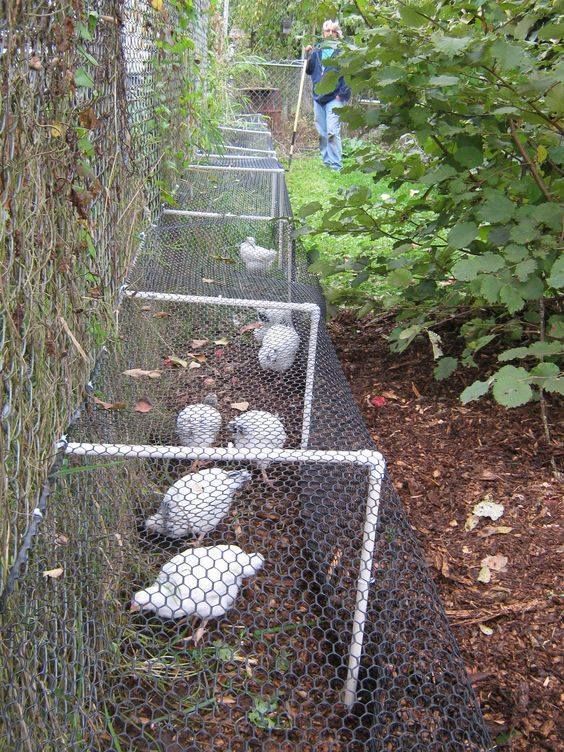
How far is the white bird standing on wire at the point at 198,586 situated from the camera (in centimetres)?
151

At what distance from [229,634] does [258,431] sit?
75 centimetres

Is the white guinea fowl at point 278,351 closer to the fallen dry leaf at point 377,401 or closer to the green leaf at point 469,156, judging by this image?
the fallen dry leaf at point 377,401

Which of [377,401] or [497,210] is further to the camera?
[377,401]

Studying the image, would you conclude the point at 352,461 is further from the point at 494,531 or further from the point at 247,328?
the point at 247,328

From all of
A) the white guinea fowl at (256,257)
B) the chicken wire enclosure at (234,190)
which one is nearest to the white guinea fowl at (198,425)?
the white guinea fowl at (256,257)

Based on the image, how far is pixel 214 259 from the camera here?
360 cm

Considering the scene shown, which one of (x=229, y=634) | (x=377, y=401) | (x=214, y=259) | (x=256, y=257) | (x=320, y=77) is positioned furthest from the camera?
(x=320, y=77)

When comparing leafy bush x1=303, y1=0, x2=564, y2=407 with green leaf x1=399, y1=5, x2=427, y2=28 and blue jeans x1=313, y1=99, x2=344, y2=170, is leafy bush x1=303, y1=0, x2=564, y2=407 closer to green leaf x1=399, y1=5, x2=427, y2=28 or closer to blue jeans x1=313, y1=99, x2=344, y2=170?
green leaf x1=399, y1=5, x2=427, y2=28

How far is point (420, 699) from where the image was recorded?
1.42 meters

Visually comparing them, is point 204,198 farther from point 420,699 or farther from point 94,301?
point 420,699

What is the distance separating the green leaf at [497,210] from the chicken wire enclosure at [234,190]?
1896 mm

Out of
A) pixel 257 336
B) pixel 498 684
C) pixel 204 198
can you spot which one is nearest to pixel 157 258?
pixel 257 336

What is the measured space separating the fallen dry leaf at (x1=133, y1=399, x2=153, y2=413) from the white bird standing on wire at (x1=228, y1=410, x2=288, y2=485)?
265 mm

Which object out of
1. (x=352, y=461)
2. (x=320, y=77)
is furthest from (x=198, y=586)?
(x=320, y=77)
